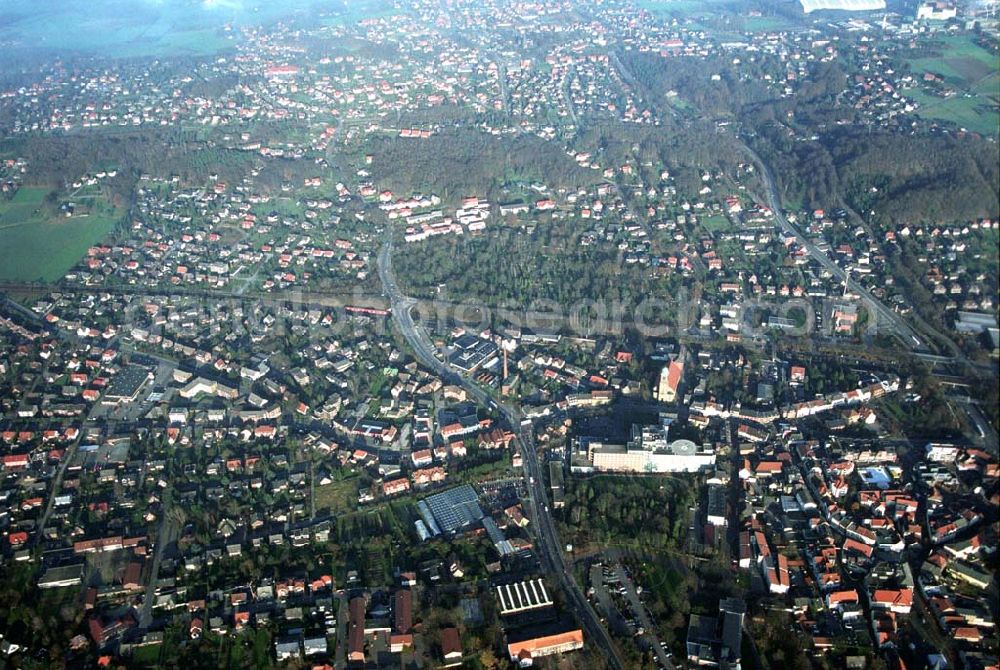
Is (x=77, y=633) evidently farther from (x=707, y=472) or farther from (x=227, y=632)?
(x=707, y=472)

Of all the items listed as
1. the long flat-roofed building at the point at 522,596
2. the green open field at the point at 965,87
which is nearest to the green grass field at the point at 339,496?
the long flat-roofed building at the point at 522,596

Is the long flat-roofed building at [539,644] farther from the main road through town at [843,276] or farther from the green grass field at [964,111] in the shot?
the green grass field at [964,111]

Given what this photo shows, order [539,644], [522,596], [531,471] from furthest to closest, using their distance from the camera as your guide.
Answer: [531,471], [522,596], [539,644]

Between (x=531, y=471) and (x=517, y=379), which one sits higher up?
(x=517, y=379)

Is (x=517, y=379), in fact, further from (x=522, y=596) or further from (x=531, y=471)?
(x=522, y=596)

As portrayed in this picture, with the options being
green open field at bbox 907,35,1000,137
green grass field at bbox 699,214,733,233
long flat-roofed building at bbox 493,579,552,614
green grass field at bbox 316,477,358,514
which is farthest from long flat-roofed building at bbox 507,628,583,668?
green open field at bbox 907,35,1000,137

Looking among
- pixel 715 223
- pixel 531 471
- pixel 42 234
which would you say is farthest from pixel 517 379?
pixel 42 234

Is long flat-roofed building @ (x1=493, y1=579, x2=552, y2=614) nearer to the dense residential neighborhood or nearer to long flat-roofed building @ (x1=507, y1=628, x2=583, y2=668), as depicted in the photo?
the dense residential neighborhood
